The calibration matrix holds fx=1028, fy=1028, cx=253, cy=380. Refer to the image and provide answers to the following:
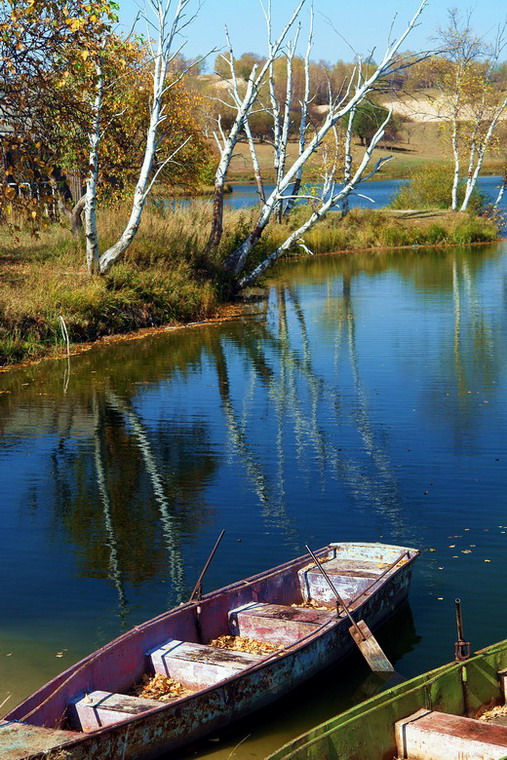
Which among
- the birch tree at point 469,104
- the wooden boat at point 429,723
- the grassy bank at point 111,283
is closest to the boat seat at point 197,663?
the wooden boat at point 429,723

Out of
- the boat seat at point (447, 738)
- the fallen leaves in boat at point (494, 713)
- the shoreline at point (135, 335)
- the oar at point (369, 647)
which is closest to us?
the boat seat at point (447, 738)

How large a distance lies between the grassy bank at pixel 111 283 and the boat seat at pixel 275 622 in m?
13.6

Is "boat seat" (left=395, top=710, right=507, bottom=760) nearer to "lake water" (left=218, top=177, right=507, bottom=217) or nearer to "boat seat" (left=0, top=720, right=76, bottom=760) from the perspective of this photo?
"boat seat" (left=0, top=720, right=76, bottom=760)

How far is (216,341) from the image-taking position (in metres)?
23.7

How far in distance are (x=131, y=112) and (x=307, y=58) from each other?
18.2 ft

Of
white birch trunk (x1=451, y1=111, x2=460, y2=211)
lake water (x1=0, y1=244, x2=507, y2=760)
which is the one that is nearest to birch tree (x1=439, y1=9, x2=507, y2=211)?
white birch trunk (x1=451, y1=111, x2=460, y2=211)

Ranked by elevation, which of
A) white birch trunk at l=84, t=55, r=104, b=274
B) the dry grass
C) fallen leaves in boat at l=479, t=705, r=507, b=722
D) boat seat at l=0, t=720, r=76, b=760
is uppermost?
the dry grass

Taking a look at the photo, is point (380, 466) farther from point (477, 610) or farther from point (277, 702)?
point (277, 702)

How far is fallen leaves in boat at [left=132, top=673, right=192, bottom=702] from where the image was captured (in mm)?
7617

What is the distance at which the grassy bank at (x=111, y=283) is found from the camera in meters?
22.0

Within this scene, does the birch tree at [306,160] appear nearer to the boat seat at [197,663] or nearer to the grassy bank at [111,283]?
the grassy bank at [111,283]

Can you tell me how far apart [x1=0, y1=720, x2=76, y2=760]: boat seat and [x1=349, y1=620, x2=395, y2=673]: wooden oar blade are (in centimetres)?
260

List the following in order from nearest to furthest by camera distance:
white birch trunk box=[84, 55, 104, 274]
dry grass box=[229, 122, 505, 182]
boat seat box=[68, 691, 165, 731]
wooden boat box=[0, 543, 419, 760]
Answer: wooden boat box=[0, 543, 419, 760], boat seat box=[68, 691, 165, 731], white birch trunk box=[84, 55, 104, 274], dry grass box=[229, 122, 505, 182]

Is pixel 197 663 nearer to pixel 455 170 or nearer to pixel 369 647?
pixel 369 647
